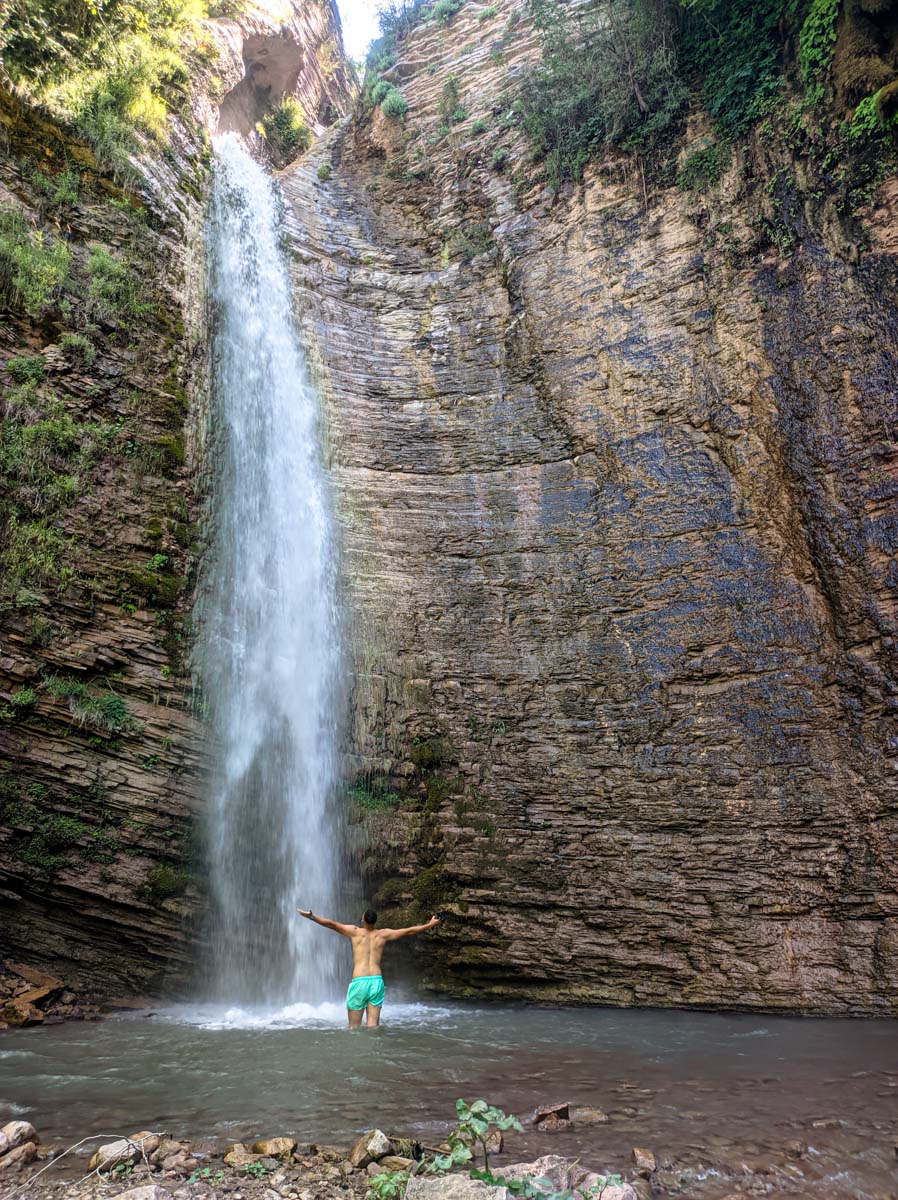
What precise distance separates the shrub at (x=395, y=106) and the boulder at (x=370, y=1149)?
56.5 feet

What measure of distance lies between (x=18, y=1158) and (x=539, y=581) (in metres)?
7.59

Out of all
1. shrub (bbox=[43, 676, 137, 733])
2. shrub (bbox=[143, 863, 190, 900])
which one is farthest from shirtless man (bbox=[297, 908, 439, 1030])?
shrub (bbox=[43, 676, 137, 733])

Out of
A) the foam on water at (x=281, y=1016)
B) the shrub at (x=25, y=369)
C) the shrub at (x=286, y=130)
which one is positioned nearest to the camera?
the foam on water at (x=281, y=1016)

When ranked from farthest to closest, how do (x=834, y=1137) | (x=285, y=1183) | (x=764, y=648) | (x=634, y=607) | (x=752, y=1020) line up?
(x=634, y=607), (x=764, y=648), (x=752, y=1020), (x=834, y=1137), (x=285, y=1183)

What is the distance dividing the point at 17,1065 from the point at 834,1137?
5219 millimetres

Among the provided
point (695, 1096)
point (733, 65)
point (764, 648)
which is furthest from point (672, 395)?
point (695, 1096)

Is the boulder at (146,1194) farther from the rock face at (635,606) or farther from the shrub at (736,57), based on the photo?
the shrub at (736,57)

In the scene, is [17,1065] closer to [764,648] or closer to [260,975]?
[260,975]

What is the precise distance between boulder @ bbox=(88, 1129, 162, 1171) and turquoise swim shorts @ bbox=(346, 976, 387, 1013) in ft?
11.2

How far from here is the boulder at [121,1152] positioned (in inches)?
131

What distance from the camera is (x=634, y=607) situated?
9102 mm

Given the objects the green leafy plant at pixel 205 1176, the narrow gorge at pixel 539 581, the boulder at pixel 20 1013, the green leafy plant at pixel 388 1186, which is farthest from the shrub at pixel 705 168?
the boulder at pixel 20 1013

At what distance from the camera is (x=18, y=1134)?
11.5 feet

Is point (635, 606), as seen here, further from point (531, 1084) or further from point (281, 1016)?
point (281, 1016)
